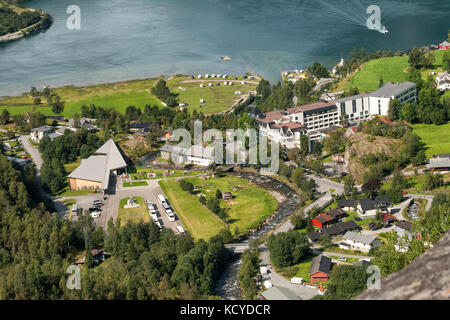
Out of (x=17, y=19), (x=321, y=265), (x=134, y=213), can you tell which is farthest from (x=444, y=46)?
(x=17, y=19)

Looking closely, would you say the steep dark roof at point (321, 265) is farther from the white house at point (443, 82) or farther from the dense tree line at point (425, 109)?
the white house at point (443, 82)

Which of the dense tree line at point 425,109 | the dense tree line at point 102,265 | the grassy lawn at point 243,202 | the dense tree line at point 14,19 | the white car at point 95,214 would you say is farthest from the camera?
the dense tree line at point 14,19

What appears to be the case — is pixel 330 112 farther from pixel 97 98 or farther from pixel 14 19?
pixel 14 19

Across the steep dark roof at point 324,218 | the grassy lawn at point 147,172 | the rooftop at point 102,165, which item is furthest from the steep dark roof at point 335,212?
the rooftop at point 102,165

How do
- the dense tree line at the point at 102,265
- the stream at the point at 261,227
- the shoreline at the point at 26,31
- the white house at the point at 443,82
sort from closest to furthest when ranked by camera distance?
the dense tree line at the point at 102,265 < the stream at the point at 261,227 < the white house at the point at 443,82 < the shoreline at the point at 26,31
